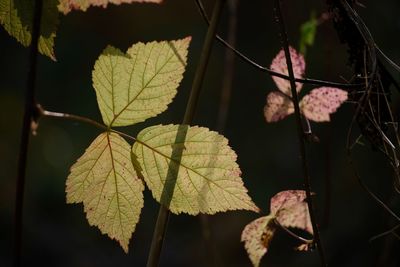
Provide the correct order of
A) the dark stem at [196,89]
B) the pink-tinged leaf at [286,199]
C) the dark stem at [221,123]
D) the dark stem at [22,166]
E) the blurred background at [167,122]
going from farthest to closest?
1. the blurred background at [167,122]
2. the dark stem at [221,123]
3. the pink-tinged leaf at [286,199]
4. the dark stem at [196,89]
5. the dark stem at [22,166]

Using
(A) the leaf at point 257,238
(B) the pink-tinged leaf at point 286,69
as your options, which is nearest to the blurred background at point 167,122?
(B) the pink-tinged leaf at point 286,69

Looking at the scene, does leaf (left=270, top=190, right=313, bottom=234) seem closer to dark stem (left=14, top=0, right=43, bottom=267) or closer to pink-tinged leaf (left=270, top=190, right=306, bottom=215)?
pink-tinged leaf (left=270, top=190, right=306, bottom=215)

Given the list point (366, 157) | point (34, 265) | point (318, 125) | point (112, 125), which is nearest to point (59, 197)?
point (34, 265)

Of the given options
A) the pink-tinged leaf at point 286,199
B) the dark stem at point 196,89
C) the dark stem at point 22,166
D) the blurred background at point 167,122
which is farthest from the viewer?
the blurred background at point 167,122

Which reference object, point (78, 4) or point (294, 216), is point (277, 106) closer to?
point (294, 216)

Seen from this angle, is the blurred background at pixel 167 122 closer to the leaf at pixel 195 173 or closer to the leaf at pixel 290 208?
the leaf at pixel 290 208

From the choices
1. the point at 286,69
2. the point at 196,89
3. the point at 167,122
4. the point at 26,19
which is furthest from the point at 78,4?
the point at 167,122
